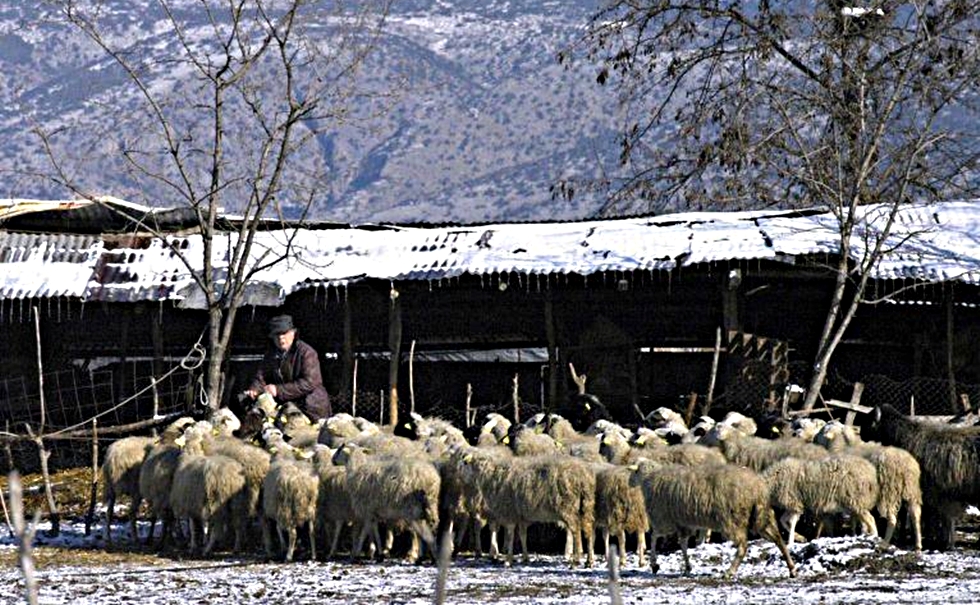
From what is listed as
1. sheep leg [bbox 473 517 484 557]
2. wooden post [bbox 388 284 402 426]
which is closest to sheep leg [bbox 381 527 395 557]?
sheep leg [bbox 473 517 484 557]

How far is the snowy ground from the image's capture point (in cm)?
1132

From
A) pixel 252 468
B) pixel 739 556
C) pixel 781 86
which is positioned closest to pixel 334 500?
pixel 252 468

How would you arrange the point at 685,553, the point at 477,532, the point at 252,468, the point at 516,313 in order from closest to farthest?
the point at 685,553, the point at 477,532, the point at 252,468, the point at 516,313

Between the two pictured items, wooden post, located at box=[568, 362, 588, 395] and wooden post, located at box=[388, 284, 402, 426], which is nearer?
wooden post, located at box=[568, 362, 588, 395]

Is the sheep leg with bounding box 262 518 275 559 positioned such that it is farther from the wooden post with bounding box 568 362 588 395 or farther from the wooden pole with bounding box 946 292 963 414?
the wooden pole with bounding box 946 292 963 414

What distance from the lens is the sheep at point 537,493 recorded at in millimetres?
13336

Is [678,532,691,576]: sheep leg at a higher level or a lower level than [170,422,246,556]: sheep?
lower

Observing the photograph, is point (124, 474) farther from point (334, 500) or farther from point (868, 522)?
point (868, 522)

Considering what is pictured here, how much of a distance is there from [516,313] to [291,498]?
8.21 meters

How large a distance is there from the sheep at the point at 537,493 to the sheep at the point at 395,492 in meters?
0.35

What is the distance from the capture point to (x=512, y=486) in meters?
13.6

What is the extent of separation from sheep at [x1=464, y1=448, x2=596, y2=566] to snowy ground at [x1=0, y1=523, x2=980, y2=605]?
1.02 feet

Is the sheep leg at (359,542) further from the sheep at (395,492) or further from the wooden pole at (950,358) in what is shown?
the wooden pole at (950,358)

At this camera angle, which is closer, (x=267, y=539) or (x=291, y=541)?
(x=291, y=541)
